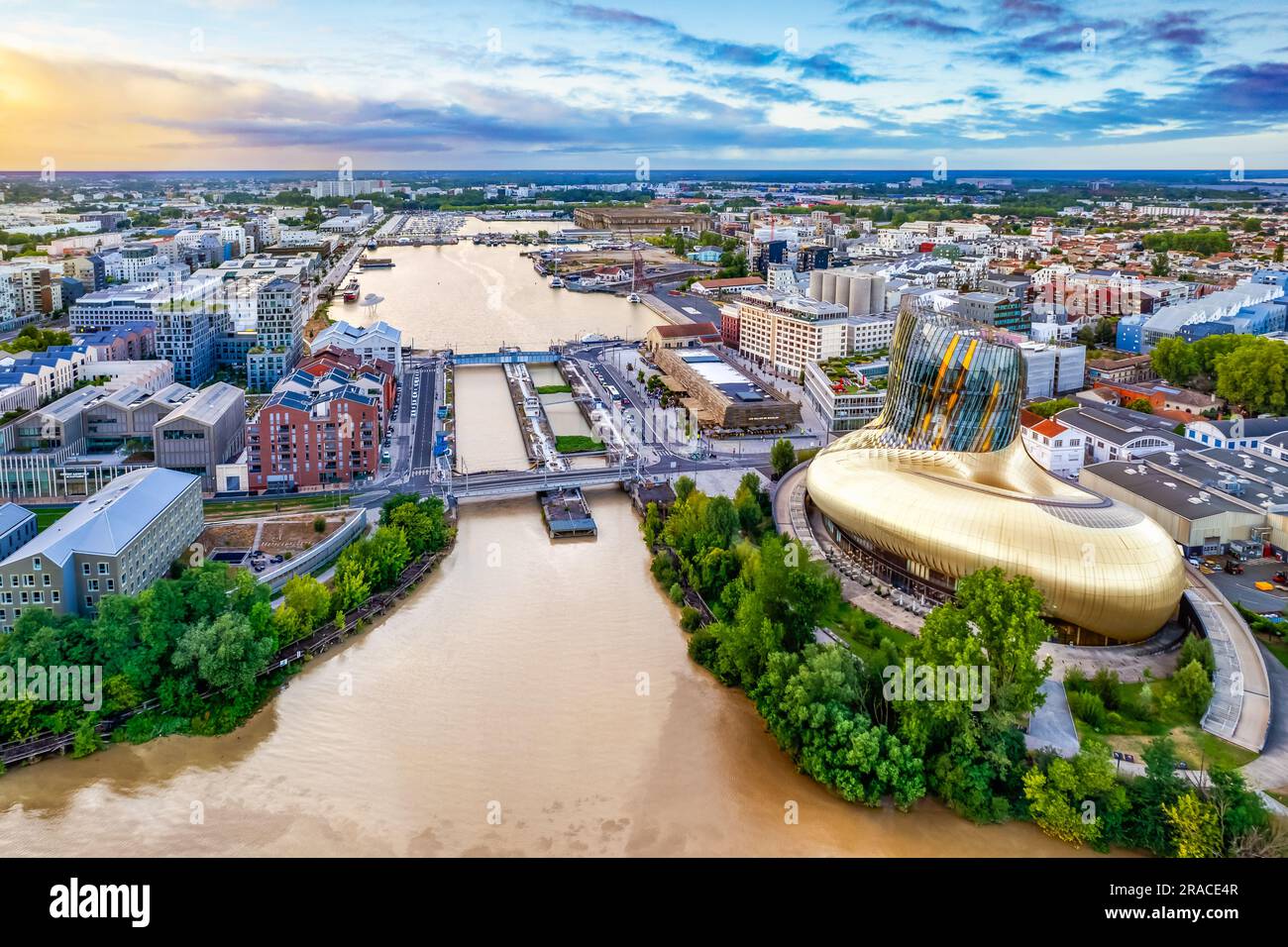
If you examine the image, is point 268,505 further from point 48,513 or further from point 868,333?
point 868,333

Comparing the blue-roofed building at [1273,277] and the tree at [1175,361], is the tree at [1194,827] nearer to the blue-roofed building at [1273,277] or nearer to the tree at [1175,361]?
the tree at [1175,361]

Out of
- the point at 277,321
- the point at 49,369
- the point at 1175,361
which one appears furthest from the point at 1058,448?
the point at 49,369

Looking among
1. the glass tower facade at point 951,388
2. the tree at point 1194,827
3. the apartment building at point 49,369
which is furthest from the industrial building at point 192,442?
the tree at point 1194,827

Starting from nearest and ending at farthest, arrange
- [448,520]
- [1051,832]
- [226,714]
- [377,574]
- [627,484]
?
[1051,832], [226,714], [377,574], [448,520], [627,484]

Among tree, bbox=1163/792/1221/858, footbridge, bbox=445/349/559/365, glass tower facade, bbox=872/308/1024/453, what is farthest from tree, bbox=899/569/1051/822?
footbridge, bbox=445/349/559/365

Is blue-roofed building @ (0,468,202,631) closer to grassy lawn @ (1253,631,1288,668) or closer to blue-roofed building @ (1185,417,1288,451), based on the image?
grassy lawn @ (1253,631,1288,668)

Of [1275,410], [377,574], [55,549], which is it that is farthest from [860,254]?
[55,549]

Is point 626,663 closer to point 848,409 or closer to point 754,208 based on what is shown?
point 848,409
